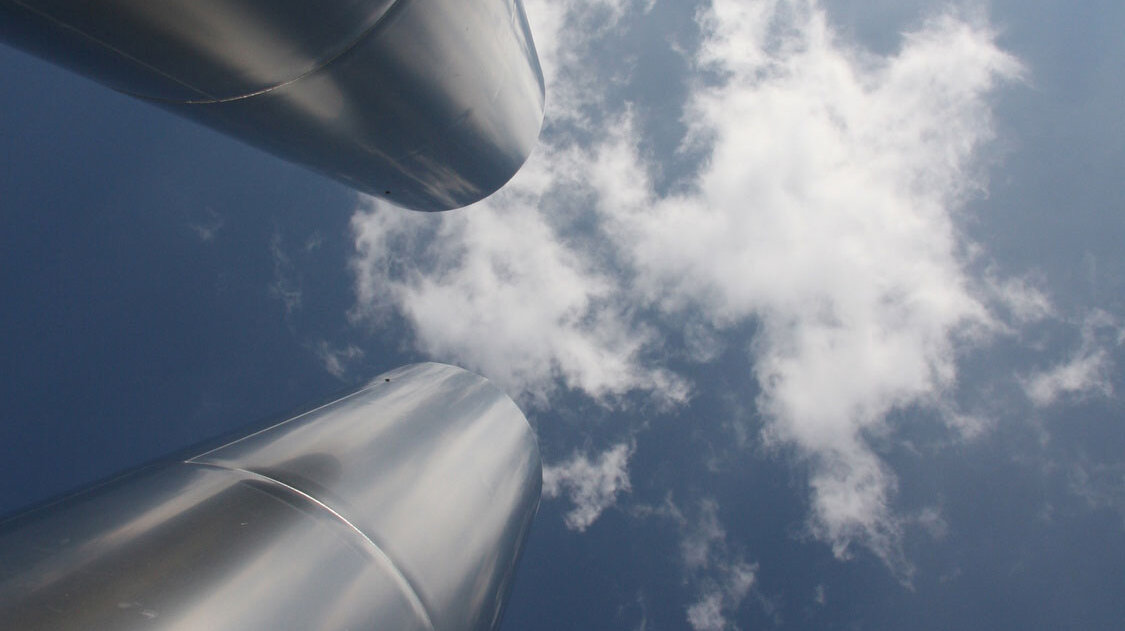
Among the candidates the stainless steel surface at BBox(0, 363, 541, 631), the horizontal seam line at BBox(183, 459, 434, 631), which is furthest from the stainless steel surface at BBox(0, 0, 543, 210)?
the horizontal seam line at BBox(183, 459, 434, 631)

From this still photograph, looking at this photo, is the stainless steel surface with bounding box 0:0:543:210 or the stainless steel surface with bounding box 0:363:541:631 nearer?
the stainless steel surface with bounding box 0:363:541:631

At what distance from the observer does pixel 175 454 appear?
5.84m

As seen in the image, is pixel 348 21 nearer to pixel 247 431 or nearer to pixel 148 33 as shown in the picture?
pixel 148 33

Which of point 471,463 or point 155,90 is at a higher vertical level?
point 155,90

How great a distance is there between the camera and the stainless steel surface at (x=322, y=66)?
5.02m

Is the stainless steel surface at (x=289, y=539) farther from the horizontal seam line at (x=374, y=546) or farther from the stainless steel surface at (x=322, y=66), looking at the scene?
the stainless steel surface at (x=322, y=66)

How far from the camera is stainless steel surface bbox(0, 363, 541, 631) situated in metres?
3.74

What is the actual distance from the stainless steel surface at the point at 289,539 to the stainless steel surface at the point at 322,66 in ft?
11.2

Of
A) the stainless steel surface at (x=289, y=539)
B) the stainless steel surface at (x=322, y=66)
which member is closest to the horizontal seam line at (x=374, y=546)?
the stainless steel surface at (x=289, y=539)

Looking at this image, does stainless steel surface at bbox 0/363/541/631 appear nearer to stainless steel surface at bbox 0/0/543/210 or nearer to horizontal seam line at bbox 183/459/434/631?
horizontal seam line at bbox 183/459/434/631

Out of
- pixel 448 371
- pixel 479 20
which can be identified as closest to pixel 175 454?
pixel 448 371

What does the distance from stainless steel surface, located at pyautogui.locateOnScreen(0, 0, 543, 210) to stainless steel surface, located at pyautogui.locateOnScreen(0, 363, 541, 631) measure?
3413 millimetres

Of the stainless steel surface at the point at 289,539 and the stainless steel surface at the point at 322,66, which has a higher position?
the stainless steel surface at the point at 322,66

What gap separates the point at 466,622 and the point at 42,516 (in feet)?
11.2
